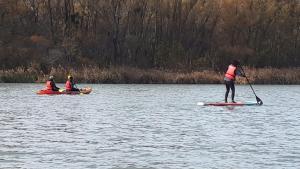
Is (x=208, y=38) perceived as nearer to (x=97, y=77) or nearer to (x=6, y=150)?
(x=97, y=77)

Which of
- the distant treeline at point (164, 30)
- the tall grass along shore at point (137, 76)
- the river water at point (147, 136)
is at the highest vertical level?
the distant treeline at point (164, 30)

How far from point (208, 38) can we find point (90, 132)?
5257 cm

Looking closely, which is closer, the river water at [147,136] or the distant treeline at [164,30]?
the river water at [147,136]

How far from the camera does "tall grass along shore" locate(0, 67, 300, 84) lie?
54844 millimetres

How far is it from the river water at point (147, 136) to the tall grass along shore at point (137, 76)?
22.7 metres

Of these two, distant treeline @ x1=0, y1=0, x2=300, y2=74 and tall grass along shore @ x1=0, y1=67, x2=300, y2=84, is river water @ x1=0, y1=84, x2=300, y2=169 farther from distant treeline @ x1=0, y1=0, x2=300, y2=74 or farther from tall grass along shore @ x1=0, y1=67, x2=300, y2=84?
distant treeline @ x1=0, y1=0, x2=300, y2=74

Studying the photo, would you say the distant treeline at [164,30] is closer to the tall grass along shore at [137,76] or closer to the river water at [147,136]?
the tall grass along shore at [137,76]

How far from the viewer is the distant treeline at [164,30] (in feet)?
226

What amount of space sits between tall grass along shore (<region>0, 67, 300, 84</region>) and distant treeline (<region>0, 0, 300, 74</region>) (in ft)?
33.4

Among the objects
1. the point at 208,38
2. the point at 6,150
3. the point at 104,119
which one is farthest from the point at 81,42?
the point at 6,150

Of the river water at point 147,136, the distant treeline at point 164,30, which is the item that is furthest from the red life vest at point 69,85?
the distant treeline at point 164,30

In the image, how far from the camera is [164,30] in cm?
7244

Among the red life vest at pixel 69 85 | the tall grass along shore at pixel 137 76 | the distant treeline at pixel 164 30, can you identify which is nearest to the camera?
the red life vest at pixel 69 85

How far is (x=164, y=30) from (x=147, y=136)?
2107 inches
